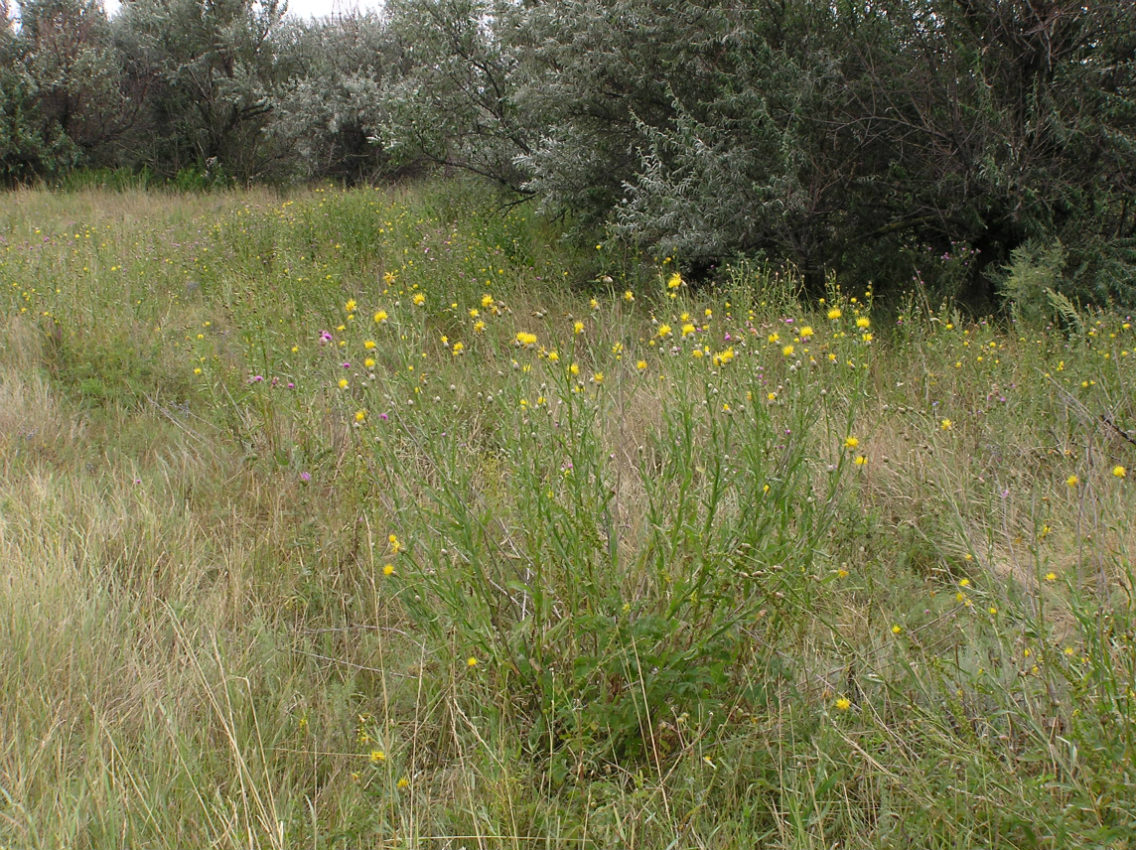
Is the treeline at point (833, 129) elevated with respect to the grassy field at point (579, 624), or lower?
elevated

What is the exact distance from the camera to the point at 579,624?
6.61 feet

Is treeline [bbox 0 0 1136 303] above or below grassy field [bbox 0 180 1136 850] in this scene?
above

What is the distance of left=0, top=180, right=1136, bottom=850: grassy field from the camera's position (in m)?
1.78

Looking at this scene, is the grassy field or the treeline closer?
the grassy field

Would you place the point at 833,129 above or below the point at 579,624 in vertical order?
above

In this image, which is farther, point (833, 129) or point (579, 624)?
point (833, 129)

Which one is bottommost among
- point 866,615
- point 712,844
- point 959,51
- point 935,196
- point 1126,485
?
point 712,844

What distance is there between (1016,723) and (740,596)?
660 millimetres

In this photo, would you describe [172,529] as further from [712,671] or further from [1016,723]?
[1016,723]

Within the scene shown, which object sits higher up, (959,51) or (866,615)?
(959,51)

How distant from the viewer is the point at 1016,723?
1.83m

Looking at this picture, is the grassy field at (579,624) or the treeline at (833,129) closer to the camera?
the grassy field at (579,624)

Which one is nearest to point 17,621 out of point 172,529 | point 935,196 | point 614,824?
point 172,529

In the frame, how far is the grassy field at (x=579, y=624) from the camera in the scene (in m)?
1.78
